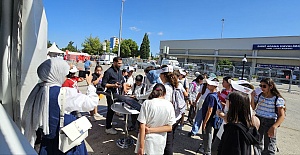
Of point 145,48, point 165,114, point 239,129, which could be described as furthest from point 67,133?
point 145,48

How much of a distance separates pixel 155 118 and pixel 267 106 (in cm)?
191

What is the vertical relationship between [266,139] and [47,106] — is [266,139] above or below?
below

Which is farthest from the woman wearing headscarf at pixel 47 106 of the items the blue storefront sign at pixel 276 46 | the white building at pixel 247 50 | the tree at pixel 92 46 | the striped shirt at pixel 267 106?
the tree at pixel 92 46

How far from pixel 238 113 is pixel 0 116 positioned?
7.99 ft

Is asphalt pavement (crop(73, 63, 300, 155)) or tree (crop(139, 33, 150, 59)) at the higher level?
tree (crop(139, 33, 150, 59))

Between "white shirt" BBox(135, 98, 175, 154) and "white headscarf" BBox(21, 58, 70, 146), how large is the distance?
41.7 inches

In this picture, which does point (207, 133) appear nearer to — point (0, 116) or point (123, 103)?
point (123, 103)

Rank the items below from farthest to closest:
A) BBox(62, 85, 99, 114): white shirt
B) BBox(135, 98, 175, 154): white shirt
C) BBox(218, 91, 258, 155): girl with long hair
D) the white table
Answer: the white table, BBox(135, 98, 175, 154): white shirt, BBox(218, 91, 258, 155): girl with long hair, BBox(62, 85, 99, 114): white shirt

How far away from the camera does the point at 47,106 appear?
5.39 ft

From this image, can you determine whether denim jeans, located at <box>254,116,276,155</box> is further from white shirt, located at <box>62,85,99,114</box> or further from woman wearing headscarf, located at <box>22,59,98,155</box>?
woman wearing headscarf, located at <box>22,59,98,155</box>

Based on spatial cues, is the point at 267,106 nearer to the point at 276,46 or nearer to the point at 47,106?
the point at 47,106

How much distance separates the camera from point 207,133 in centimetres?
326

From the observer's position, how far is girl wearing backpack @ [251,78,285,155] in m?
2.83

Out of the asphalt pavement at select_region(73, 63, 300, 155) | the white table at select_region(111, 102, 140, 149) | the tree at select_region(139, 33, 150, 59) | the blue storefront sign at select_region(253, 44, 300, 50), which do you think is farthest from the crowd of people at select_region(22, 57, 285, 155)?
the tree at select_region(139, 33, 150, 59)
